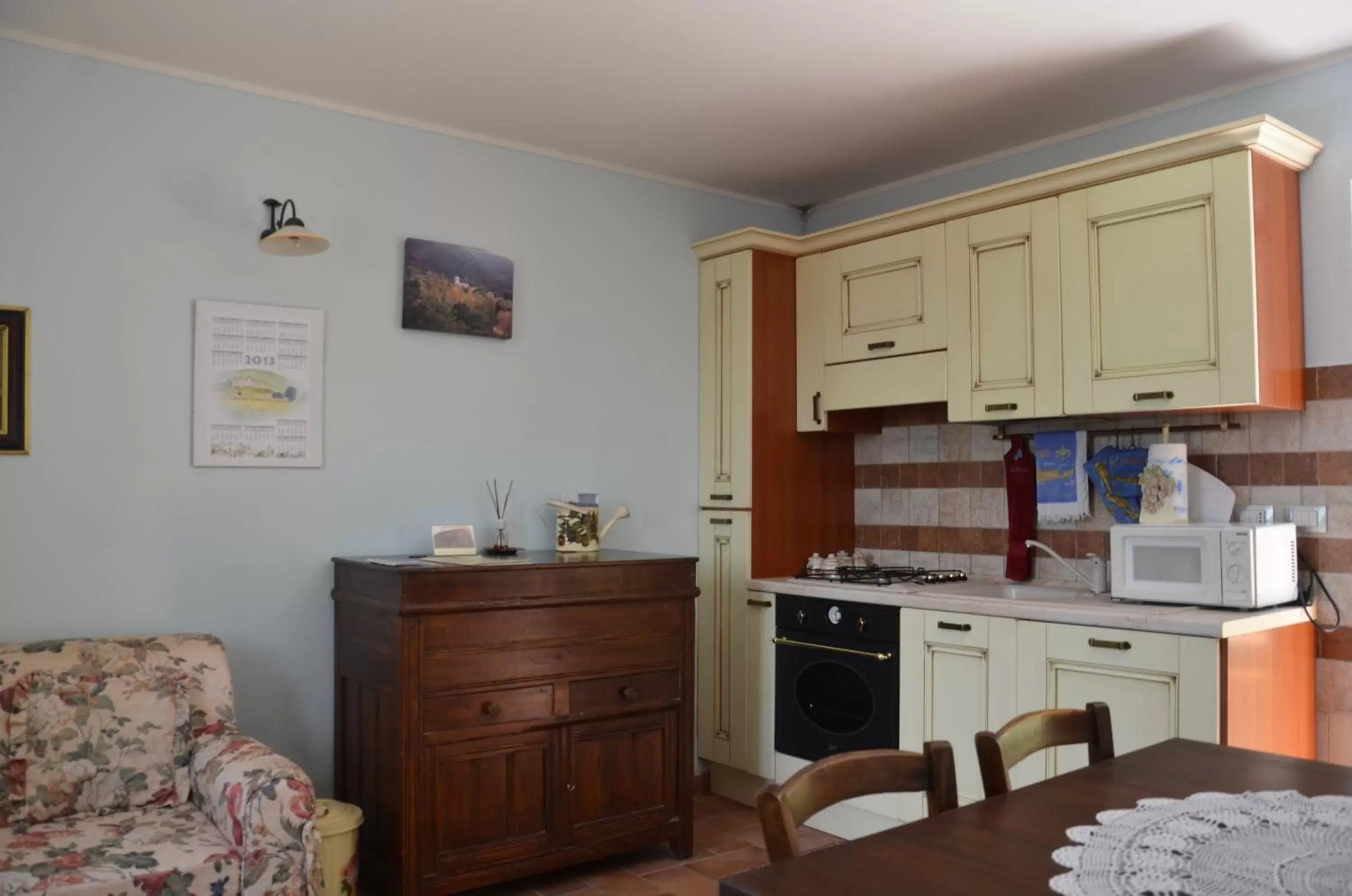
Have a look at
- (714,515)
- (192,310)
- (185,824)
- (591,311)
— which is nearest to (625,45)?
(591,311)

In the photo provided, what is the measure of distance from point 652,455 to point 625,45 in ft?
5.67

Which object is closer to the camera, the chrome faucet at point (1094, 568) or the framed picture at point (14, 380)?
the framed picture at point (14, 380)

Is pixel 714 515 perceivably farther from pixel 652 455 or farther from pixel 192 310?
pixel 192 310

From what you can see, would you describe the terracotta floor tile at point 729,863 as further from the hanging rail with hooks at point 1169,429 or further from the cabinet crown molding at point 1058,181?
the cabinet crown molding at point 1058,181

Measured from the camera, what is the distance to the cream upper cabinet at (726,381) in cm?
429

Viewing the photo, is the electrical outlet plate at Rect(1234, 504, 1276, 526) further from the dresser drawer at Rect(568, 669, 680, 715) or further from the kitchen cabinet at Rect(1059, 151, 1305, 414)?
the dresser drawer at Rect(568, 669, 680, 715)

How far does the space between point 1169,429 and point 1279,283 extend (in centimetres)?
58

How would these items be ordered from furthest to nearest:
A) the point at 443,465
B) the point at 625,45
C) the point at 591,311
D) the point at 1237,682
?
1. the point at 591,311
2. the point at 443,465
3. the point at 625,45
4. the point at 1237,682

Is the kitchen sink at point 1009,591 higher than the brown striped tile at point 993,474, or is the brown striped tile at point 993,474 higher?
the brown striped tile at point 993,474

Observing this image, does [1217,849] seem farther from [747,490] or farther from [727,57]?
[747,490]

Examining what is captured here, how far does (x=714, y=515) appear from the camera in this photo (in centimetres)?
440

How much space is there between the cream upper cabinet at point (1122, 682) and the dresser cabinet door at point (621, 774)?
1.15 meters

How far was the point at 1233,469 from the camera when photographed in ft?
11.2

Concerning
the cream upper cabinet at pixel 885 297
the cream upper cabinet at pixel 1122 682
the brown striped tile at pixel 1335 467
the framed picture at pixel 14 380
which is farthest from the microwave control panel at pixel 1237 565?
the framed picture at pixel 14 380
